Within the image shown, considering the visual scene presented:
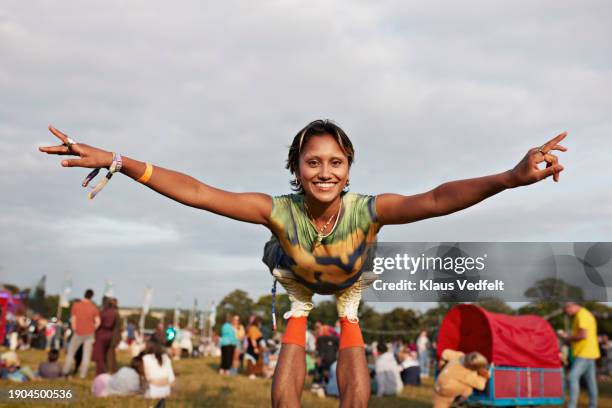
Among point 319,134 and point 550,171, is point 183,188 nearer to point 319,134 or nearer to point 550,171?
point 319,134

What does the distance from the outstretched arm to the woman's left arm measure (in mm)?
936

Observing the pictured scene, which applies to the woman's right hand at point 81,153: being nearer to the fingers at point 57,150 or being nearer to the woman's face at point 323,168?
the fingers at point 57,150

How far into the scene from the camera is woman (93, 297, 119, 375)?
14.1 m

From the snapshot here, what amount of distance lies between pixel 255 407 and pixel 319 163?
7.04 metres

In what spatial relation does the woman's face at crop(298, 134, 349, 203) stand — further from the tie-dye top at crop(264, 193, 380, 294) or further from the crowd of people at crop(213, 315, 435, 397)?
the crowd of people at crop(213, 315, 435, 397)

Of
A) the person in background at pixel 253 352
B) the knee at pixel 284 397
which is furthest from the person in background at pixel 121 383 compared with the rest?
the knee at pixel 284 397

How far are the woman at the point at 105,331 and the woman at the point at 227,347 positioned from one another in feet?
13.6

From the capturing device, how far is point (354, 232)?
174 inches

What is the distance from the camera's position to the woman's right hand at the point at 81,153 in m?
3.55

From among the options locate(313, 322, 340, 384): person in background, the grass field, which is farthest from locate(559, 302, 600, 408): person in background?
locate(313, 322, 340, 384): person in background

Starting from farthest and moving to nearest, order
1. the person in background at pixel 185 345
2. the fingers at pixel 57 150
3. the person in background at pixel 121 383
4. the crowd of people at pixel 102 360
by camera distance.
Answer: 1. the person in background at pixel 185 345
2. the person in background at pixel 121 383
3. the crowd of people at pixel 102 360
4. the fingers at pixel 57 150

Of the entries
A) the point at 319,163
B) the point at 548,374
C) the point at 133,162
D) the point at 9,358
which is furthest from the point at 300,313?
the point at 9,358

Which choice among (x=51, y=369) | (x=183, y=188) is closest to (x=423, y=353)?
(x=51, y=369)

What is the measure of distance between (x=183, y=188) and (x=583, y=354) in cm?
830
